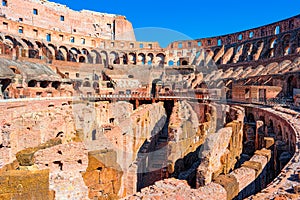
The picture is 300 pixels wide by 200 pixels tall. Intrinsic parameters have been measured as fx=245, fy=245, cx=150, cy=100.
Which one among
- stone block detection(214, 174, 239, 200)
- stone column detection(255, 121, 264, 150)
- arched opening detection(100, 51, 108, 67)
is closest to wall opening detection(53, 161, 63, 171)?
stone block detection(214, 174, 239, 200)

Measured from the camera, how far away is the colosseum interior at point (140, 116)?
5.77 metres

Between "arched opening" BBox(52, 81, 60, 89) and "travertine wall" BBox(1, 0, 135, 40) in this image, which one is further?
"travertine wall" BBox(1, 0, 135, 40)

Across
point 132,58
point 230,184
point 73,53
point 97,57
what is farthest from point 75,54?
point 230,184

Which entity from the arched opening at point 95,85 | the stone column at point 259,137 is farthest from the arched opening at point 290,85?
the arched opening at point 95,85

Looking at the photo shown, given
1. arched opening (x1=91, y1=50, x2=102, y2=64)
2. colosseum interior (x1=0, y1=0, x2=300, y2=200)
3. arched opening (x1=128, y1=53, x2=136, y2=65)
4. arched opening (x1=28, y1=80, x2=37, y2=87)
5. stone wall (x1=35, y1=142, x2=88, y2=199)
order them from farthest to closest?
arched opening (x1=128, y1=53, x2=136, y2=65) → arched opening (x1=91, y1=50, x2=102, y2=64) → arched opening (x1=28, y1=80, x2=37, y2=87) → colosseum interior (x1=0, y1=0, x2=300, y2=200) → stone wall (x1=35, y1=142, x2=88, y2=199)

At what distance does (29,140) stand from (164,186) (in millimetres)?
A: 6875

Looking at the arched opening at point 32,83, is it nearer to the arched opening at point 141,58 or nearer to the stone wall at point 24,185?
the stone wall at point 24,185

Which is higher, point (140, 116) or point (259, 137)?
point (140, 116)

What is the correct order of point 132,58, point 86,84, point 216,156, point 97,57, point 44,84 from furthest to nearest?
point 132,58
point 97,57
point 86,84
point 44,84
point 216,156

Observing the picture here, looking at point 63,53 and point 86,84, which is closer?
point 86,84

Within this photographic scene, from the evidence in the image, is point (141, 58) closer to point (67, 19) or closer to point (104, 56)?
point (104, 56)

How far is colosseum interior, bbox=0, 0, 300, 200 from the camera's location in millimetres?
5766

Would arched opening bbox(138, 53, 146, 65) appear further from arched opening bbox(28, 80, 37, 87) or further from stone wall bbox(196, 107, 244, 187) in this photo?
stone wall bbox(196, 107, 244, 187)

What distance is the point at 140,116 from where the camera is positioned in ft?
46.1
